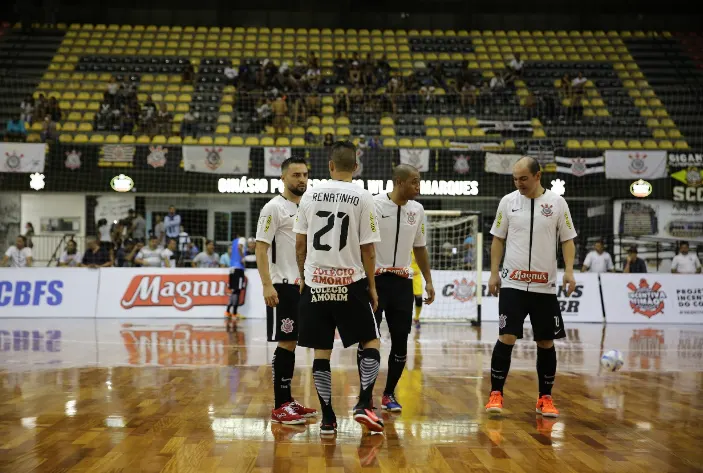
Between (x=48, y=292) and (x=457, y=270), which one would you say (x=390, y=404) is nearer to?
(x=457, y=270)

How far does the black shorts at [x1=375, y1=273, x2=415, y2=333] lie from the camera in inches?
272

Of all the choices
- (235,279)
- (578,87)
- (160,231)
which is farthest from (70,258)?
(578,87)

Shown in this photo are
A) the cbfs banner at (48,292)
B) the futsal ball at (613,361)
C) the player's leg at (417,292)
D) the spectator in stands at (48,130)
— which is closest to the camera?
the futsal ball at (613,361)

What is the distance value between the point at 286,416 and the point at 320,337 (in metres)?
0.85

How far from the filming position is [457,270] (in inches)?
746

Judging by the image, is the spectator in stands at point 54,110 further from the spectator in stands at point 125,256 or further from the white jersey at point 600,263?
the white jersey at point 600,263

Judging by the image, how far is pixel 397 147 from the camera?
22.5 m

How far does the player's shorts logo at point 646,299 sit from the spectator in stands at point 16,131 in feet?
57.8

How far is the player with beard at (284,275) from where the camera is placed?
248 inches

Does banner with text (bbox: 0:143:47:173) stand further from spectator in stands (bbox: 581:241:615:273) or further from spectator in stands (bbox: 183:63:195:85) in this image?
spectator in stands (bbox: 581:241:615:273)

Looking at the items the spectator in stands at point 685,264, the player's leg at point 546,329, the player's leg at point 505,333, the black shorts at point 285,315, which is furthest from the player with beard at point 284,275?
the spectator in stands at point 685,264

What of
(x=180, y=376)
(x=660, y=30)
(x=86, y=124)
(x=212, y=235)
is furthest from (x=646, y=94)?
(x=180, y=376)

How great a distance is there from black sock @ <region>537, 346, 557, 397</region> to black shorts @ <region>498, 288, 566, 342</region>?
0.53 ft

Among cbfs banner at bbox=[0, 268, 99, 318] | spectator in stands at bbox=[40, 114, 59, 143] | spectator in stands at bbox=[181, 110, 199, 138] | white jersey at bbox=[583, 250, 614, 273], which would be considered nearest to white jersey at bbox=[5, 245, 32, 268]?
cbfs banner at bbox=[0, 268, 99, 318]
